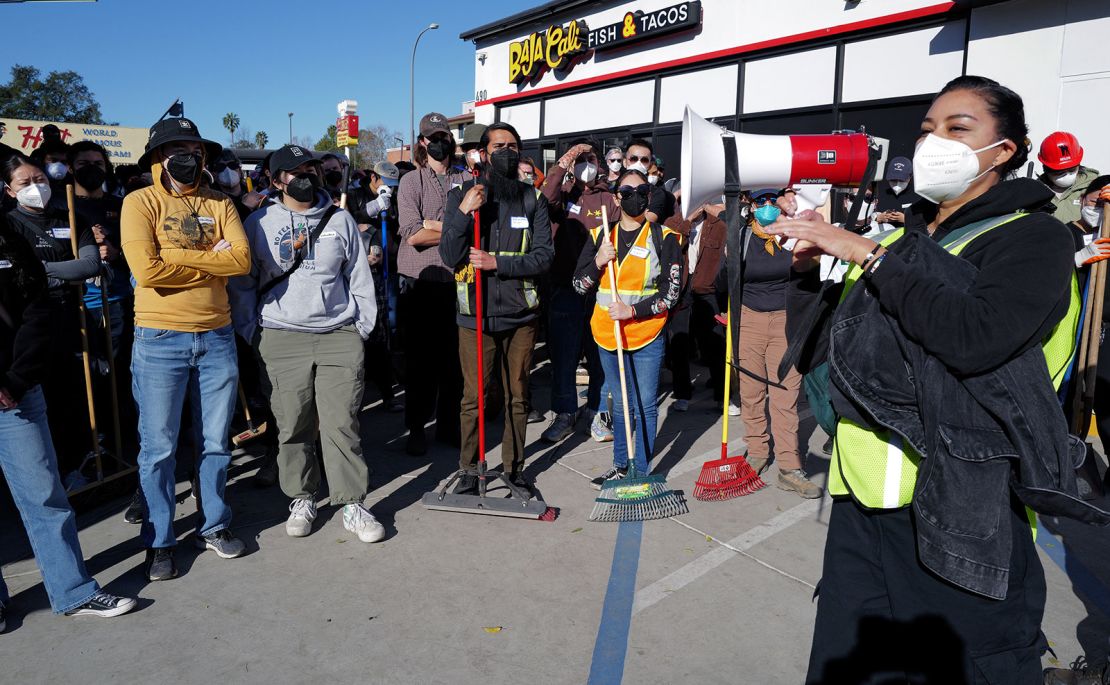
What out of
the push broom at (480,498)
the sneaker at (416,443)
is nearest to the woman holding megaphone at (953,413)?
the push broom at (480,498)

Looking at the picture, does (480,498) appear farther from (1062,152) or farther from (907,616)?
(1062,152)

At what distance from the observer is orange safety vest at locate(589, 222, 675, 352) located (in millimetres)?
4902

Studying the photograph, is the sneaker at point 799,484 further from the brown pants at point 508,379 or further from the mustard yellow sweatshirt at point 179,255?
the mustard yellow sweatshirt at point 179,255

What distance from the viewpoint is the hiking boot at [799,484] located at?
4.93 metres

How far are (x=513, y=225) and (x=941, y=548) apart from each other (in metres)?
3.37

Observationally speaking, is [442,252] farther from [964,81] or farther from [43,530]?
[964,81]

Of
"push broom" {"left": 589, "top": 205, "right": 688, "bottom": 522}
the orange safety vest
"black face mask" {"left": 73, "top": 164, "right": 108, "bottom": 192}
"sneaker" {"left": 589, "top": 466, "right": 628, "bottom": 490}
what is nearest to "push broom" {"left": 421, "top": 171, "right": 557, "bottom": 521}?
"push broom" {"left": 589, "top": 205, "right": 688, "bottom": 522}

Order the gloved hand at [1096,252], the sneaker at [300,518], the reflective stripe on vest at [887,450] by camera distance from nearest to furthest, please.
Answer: the reflective stripe on vest at [887,450] → the gloved hand at [1096,252] → the sneaker at [300,518]

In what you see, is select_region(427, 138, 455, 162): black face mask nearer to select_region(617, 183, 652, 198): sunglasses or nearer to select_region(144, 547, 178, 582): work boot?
select_region(617, 183, 652, 198): sunglasses

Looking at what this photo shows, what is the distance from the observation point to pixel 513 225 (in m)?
4.67

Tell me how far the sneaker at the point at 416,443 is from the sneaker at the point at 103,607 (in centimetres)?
242

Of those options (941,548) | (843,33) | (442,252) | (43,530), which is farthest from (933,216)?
(843,33)

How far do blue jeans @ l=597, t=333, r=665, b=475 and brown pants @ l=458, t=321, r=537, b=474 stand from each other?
1.99 feet

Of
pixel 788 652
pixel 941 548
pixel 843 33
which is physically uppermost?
pixel 843 33
